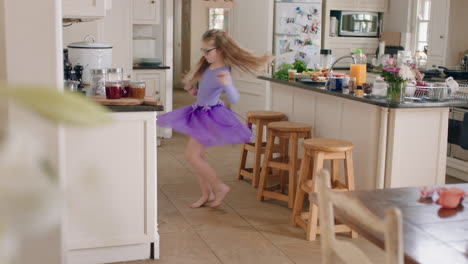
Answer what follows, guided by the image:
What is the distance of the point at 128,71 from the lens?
6609 millimetres

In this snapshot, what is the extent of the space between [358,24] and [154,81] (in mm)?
3056

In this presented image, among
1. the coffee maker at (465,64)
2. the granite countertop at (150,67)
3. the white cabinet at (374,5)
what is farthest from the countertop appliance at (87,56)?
the white cabinet at (374,5)

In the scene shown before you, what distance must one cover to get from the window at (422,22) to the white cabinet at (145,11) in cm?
350

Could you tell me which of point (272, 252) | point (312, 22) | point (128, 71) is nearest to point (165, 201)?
point (272, 252)

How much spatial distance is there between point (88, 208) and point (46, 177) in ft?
0.06

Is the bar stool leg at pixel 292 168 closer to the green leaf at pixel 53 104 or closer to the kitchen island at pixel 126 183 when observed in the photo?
the kitchen island at pixel 126 183

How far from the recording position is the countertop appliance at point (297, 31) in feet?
23.5

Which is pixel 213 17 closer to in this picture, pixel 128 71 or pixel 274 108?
pixel 128 71

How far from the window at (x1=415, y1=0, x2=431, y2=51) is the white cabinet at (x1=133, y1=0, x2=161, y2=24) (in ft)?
11.5

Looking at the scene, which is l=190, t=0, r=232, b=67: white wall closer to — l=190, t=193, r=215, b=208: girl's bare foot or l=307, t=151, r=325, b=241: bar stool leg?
l=190, t=193, r=215, b=208: girl's bare foot

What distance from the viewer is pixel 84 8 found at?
3.78 meters

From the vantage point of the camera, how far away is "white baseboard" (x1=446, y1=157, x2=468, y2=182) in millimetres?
5406

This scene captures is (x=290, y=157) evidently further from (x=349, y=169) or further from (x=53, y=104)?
(x=53, y=104)

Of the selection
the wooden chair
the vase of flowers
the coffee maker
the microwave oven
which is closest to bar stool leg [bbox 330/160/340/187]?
the vase of flowers
